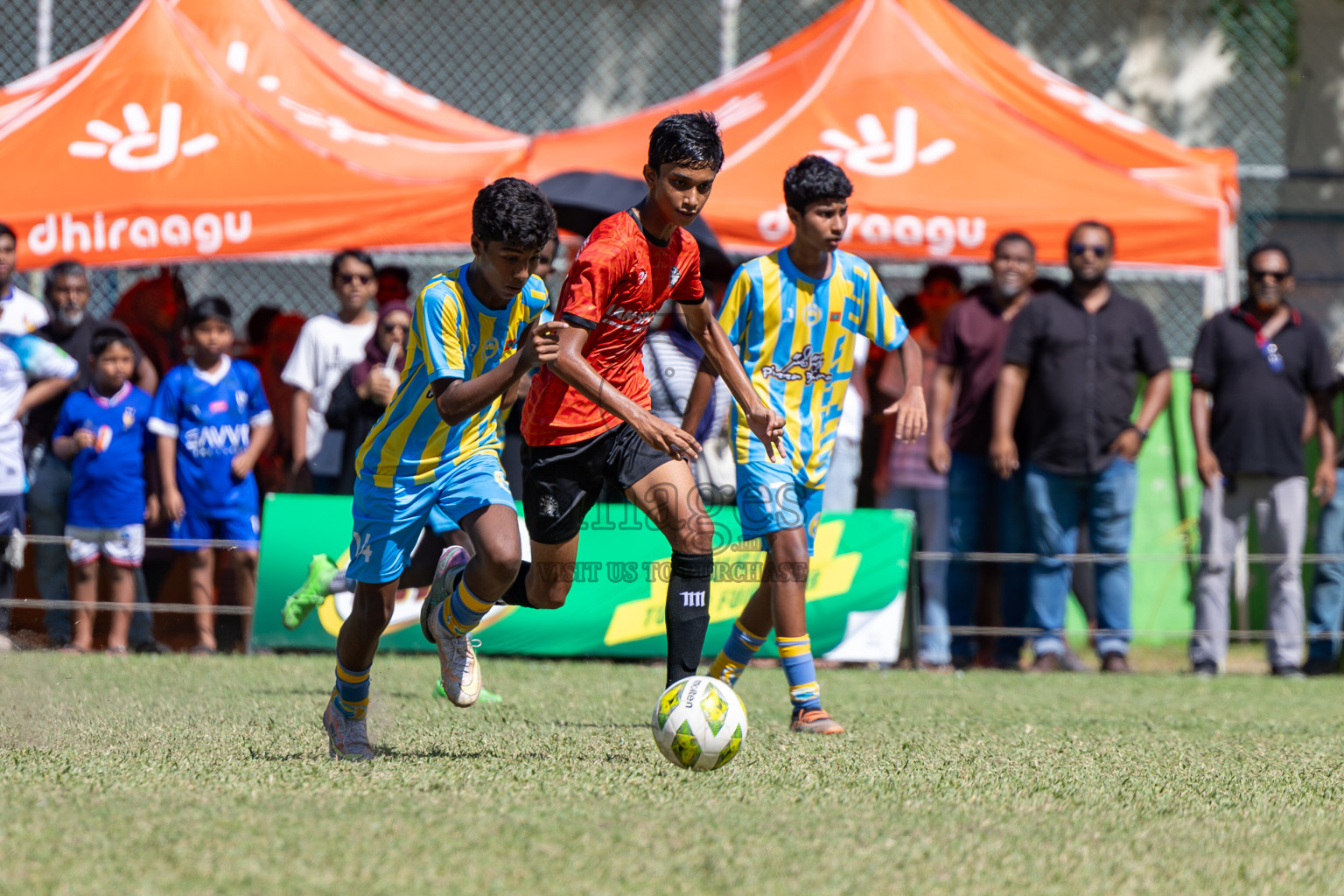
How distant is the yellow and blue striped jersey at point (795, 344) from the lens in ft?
19.2

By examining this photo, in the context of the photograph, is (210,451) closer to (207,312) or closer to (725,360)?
(207,312)

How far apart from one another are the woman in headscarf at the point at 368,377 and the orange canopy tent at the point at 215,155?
725 mm

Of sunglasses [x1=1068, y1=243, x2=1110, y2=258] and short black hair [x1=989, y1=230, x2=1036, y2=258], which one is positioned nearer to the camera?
sunglasses [x1=1068, y1=243, x2=1110, y2=258]

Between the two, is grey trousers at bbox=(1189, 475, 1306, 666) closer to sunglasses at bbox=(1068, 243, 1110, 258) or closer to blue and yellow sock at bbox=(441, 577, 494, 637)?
sunglasses at bbox=(1068, 243, 1110, 258)

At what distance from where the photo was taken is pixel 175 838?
322cm

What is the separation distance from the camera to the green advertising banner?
329 inches

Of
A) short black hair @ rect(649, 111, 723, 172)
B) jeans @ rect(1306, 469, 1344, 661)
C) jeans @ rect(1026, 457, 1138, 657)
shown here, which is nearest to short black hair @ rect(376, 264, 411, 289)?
jeans @ rect(1026, 457, 1138, 657)

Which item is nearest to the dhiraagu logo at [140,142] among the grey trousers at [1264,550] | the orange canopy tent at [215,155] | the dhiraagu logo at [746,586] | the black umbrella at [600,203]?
the orange canopy tent at [215,155]

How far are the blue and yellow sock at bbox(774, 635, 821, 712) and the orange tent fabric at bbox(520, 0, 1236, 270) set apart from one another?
3780mm

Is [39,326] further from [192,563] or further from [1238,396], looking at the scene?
[1238,396]

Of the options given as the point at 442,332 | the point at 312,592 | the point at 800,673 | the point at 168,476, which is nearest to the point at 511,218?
the point at 442,332

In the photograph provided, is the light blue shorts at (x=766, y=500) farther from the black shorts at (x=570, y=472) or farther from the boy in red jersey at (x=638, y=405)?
the black shorts at (x=570, y=472)

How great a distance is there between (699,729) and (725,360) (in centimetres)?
147

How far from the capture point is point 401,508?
15.3 ft
